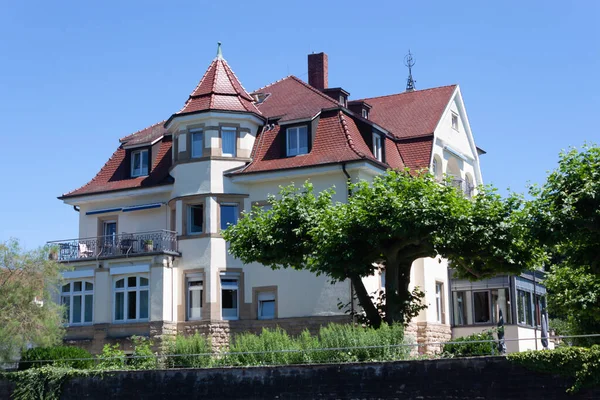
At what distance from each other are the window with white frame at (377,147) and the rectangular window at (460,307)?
748 cm

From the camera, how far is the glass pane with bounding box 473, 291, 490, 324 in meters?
42.8

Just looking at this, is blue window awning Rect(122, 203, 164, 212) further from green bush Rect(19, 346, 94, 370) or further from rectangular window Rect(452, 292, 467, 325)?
rectangular window Rect(452, 292, 467, 325)

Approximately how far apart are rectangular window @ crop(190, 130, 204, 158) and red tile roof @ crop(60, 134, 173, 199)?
191cm

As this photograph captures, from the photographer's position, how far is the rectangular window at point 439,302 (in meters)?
41.6

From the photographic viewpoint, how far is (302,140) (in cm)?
3994

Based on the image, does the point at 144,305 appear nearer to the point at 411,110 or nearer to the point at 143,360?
the point at 143,360

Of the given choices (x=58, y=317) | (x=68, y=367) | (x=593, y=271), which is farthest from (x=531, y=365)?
(x=58, y=317)

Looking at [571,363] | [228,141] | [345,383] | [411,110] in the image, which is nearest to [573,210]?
[571,363]

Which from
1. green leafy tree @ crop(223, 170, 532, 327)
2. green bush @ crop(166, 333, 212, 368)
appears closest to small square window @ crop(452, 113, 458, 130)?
green leafy tree @ crop(223, 170, 532, 327)

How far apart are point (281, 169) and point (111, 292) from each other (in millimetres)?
9114

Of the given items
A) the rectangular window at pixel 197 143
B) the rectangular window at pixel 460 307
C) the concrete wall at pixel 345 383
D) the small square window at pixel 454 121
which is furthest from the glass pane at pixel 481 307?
the concrete wall at pixel 345 383

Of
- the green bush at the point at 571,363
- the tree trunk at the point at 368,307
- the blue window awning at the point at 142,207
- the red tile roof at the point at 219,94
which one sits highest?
the red tile roof at the point at 219,94

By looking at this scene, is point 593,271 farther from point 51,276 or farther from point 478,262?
point 51,276

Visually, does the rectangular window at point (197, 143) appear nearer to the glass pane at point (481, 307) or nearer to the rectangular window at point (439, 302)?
the rectangular window at point (439, 302)
